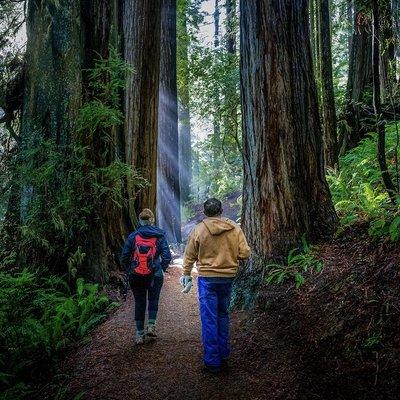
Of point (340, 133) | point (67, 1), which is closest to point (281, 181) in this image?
point (67, 1)

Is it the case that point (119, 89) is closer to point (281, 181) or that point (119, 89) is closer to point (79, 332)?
point (281, 181)

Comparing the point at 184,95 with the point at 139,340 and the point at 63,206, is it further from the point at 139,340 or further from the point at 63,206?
the point at 139,340

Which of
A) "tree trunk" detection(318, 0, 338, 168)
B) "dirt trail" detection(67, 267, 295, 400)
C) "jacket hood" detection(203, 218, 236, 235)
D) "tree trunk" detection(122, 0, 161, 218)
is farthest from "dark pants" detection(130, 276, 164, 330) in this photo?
"tree trunk" detection(318, 0, 338, 168)

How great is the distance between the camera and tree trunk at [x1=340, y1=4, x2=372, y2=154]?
10234 mm

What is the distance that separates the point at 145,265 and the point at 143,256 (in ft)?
0.41

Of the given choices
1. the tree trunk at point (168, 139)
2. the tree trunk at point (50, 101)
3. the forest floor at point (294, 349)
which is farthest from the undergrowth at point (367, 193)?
the tree trunk at point (168, 139)

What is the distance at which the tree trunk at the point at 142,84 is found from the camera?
29.4 feet

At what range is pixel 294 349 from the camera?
163 inches

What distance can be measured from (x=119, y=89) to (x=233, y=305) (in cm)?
489

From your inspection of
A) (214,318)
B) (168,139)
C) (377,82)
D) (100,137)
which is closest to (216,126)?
(168,139)

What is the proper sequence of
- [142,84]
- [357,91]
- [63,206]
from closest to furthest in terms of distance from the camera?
[63,206]
[142,84]
[357,91]

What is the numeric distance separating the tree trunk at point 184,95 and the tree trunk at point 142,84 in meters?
6.70

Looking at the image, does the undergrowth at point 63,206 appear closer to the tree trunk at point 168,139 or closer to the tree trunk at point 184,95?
the tree trunk at point 168,139

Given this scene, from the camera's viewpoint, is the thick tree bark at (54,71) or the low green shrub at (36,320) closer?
the low green shrub at (36,320)
